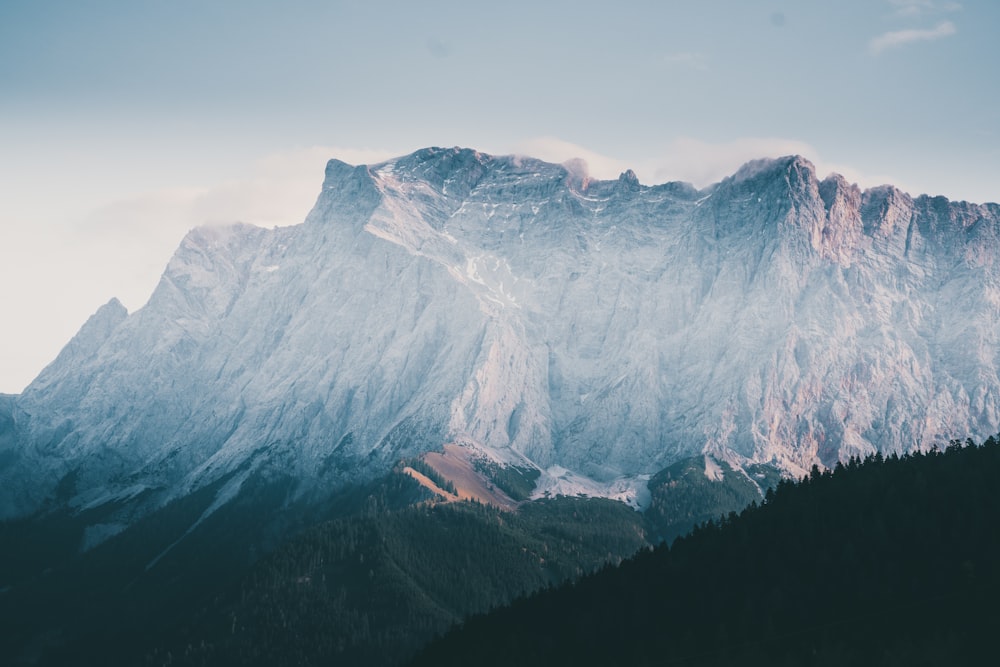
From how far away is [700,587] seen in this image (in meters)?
152

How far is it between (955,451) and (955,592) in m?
58.2

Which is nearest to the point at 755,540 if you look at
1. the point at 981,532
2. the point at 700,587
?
the point at 700,587

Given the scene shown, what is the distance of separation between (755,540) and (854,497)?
731 inches

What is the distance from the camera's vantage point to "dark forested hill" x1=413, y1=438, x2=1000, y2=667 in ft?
390

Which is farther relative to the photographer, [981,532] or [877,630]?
[981,532]

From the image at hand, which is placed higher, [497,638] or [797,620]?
[797,620]

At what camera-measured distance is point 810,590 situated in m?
137

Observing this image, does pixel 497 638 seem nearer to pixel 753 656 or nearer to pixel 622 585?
pixel 622 585

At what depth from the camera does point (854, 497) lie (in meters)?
160

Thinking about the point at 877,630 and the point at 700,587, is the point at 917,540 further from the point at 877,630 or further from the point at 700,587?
the point at 700,587

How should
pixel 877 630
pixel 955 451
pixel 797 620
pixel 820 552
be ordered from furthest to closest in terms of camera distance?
pixel 955 451 → pixel 820 552 → pixel 797 620 → pixel 877 630

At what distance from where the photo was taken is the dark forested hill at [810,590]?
119m

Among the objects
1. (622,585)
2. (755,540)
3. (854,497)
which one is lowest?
(622,585)

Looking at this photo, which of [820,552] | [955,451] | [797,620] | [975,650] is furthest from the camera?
[955,451]
